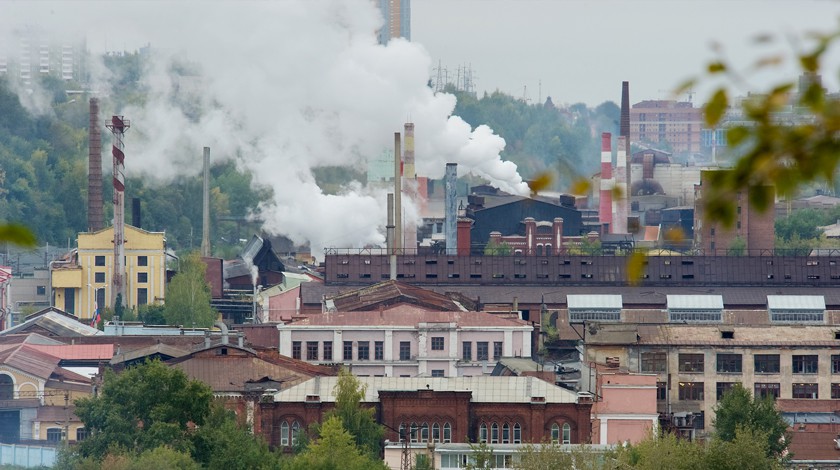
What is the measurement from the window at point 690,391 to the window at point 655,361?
2.05 ft

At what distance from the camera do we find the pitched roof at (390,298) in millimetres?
62656

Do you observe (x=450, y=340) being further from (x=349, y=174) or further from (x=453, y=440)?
(x=349, y=174)

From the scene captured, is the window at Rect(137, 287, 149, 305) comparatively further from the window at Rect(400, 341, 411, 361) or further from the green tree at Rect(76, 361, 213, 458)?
the green tree at Rect(76, 361, 213, 458)

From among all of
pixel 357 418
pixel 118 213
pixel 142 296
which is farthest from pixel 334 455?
pixel 142 296

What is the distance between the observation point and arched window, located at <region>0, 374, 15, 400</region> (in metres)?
56.8

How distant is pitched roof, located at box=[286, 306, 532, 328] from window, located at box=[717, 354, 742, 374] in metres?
7.89

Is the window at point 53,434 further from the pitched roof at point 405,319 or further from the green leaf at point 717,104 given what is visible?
the green leaf at point 717,104

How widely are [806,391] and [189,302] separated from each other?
2879 cm

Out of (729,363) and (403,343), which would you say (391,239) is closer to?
(403,343)

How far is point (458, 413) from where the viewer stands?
45031mm

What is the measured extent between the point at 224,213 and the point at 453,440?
238 feet

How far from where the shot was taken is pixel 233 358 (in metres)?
49.8

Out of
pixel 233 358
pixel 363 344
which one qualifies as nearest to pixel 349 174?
pixel 363 344

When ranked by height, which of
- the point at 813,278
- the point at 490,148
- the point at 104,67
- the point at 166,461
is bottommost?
the point at 166,461
